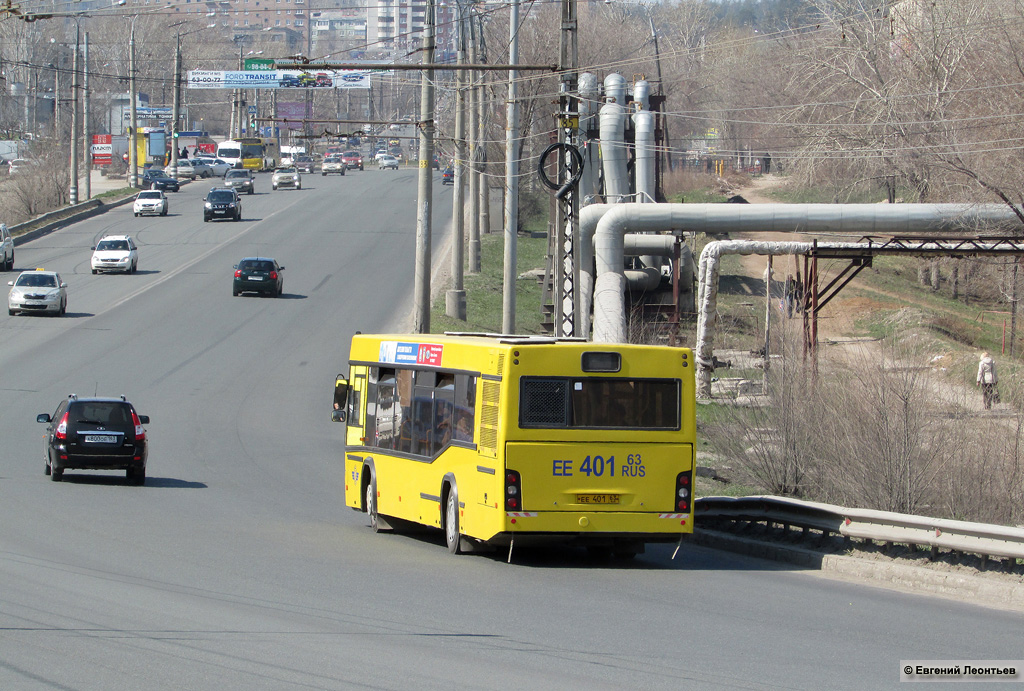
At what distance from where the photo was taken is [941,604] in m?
11.5

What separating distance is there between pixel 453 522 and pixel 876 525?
16.0ft

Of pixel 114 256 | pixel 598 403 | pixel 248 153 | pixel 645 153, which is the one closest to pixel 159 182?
pixel 248 153

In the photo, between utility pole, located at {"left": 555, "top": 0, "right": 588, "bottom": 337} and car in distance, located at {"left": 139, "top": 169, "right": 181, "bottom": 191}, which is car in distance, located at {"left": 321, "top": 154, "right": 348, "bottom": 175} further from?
utility pole, located at {"left": 555, "top": 0, "right": 588, "bottom": 337}

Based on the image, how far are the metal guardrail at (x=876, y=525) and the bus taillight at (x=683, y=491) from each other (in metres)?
1.69

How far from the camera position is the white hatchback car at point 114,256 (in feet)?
177

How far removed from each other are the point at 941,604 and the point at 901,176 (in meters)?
49.2

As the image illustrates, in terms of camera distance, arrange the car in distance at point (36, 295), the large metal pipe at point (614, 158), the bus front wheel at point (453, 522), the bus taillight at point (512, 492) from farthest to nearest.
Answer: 1. the large metal pipe at point (614, 158)
2. the car in distance at point (36, 295)
3. the bus front wheel at point (453, 522)
4. the bus taillight at point (512, 492)

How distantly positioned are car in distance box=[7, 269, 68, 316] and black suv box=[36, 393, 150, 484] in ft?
76.3

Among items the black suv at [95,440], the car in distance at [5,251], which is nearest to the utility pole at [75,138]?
the car in distance at [5,251]

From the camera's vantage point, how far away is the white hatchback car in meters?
53.9

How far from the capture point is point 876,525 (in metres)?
13.6

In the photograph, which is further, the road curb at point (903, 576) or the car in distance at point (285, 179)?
the car in distance at point (285, 179)

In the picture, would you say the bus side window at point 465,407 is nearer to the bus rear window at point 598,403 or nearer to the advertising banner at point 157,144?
the bus rear window at point 598,403

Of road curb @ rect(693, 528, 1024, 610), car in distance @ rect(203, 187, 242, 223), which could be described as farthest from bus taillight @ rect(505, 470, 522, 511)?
car in distance @ rect(203, 187, 242, 223)
